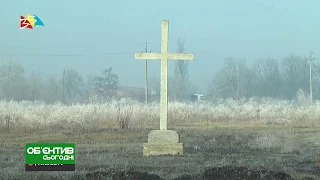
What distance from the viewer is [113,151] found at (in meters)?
13.1

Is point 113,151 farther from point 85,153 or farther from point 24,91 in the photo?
point 24,91

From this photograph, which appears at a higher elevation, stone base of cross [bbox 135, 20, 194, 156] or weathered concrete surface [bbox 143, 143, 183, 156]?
stone base of cross [bbox 135, 20, 194, 156]

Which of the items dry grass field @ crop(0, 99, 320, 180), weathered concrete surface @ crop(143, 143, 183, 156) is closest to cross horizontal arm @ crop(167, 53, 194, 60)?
weathered concrete surface @ crop(143, 143, 183, 156)

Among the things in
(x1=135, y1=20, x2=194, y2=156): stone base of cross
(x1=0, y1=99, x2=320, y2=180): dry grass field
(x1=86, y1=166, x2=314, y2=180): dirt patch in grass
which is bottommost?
(x1=0, y1=99, x2=320, y2=180): dry grass field

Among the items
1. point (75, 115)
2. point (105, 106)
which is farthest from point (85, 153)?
point (105, 106)

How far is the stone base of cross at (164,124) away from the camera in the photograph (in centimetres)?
1176

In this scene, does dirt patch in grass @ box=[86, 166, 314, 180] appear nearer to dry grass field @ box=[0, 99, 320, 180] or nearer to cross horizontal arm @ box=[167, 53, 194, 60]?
dry grass field @ box=[0, 99, 320, 180]

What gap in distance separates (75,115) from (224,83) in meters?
48.8

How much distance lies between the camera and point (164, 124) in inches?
478

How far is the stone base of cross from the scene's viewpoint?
463 inches

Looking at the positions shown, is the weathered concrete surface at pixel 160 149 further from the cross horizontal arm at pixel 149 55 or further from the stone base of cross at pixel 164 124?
the cross horizontal arm at pixel 149 55

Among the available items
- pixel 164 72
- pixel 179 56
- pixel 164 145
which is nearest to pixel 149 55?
pixel 164 72

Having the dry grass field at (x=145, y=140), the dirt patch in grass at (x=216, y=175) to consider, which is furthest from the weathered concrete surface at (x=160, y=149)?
the dirt patch in grass at (x=216, y=175)

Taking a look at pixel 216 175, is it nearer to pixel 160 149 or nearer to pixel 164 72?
pixel 160 149
